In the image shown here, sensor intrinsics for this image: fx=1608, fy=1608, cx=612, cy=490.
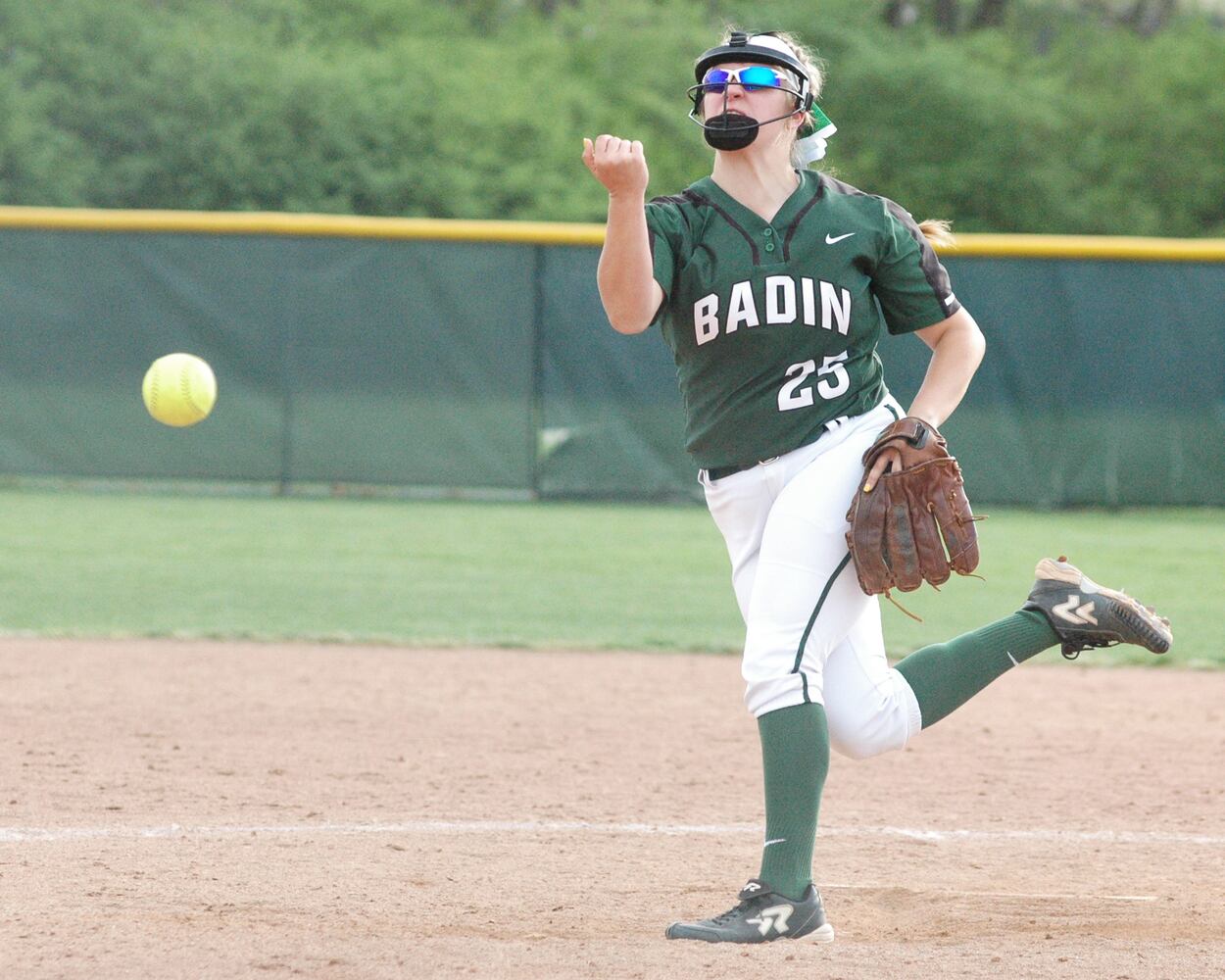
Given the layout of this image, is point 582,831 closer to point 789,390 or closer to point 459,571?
point 789,390

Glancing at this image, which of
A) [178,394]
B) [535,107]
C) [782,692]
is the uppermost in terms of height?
[535,107]

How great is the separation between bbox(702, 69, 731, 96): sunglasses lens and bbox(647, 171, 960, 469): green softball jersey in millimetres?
176

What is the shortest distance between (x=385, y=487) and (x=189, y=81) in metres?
8.00

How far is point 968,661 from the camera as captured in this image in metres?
3.05

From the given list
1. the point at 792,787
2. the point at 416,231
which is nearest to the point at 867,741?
the point at 792,787

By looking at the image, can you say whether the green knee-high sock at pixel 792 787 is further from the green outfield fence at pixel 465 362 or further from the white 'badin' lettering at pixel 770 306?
the green outfield fence at pixel 465 362

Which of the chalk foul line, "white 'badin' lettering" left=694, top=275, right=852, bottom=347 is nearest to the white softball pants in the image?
"white 'badin' lettering" left=694, top=275, right=852, bottom=347

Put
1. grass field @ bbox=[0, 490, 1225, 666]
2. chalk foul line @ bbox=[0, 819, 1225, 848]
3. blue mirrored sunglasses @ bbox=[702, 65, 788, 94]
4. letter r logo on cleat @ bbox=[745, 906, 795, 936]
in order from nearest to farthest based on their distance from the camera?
letter r logo on cleat @ bbox=[745, 906, 795, 936], blue mirrored sunglasses @ bbox=[702, 65, 788, 94], chalk foul line @ bbox=[0, 819, 1225, 848], grass field @ bbox=[0, 490, 1225, 666]

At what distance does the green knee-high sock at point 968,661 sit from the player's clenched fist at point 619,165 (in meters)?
1.05

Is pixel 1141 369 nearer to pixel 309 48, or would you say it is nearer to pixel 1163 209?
pixel 1163 209

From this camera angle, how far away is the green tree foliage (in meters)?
16.8

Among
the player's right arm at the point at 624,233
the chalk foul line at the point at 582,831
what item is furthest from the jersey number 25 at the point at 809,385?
the chalk foul line at the point at 582,831

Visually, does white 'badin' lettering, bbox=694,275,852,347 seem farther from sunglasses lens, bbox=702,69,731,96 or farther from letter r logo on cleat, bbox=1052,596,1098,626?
letter r logo on cleat, bbox=1052,596,1098,626

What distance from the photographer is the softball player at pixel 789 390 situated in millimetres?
2807
